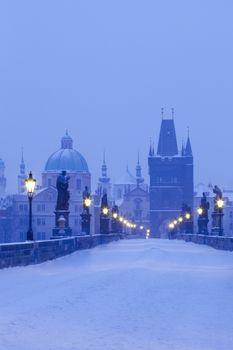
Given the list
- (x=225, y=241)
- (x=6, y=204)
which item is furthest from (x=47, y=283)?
(x=6, y=204)

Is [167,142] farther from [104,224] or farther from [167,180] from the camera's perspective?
[104,224]

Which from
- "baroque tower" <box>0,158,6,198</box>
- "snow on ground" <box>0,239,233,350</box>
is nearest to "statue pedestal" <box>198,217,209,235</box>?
"snow on ground" <box>0,239,233,350</box>

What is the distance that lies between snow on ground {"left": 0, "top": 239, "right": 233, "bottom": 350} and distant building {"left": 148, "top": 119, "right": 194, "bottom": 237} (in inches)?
5333

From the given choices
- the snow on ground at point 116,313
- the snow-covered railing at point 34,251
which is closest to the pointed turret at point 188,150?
the snow-covered railing at point 34,251

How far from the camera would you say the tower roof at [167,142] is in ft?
516

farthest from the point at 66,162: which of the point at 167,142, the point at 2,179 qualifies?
the point at 2,179

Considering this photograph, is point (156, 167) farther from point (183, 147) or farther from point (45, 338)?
point (45, 338)

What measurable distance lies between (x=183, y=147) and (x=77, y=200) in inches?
1020

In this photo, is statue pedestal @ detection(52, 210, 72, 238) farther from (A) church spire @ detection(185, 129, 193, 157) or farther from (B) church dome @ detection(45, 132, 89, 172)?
(A) church spire @ detection(185, 129, 193, 157)

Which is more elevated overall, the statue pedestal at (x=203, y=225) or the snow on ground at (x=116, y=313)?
the statue pedestal at (x=203, y=225)

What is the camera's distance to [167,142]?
158m

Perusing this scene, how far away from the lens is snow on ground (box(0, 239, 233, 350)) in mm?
8492

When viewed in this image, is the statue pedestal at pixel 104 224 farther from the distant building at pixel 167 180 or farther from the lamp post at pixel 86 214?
the distant building at pixel 167 180

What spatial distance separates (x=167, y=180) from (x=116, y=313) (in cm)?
14492
